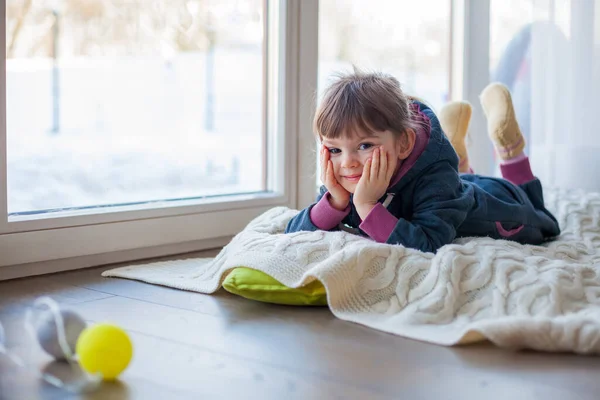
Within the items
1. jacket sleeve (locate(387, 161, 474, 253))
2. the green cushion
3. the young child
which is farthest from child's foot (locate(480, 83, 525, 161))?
the green cushion

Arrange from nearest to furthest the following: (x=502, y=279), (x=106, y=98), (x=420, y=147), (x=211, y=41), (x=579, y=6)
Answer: (x=502, y=279)
(x=420, y=147)
(x=106, y=98)
(x=211, y=41)
(x=579, y=6)

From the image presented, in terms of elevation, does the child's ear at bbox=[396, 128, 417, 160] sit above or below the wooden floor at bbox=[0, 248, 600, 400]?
above

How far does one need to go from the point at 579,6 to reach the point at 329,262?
1471mm

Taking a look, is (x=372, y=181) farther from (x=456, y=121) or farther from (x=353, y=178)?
(x=456, y=121)

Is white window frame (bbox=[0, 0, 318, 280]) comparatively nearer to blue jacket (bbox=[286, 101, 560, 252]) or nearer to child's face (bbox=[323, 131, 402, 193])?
blue jacket (bbox=[286, 101, 560, 252])

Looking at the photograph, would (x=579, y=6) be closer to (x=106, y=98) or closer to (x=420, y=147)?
(x=420, y=147)

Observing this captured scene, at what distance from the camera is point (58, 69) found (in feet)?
5.88

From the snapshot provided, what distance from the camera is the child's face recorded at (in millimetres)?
1444

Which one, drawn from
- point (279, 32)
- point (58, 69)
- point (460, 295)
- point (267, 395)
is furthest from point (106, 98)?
point (267, 395)

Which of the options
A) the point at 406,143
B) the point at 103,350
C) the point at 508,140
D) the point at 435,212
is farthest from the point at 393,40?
the point at 103,350

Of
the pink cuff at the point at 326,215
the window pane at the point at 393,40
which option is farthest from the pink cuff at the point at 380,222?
the window pane at the point at 393,40

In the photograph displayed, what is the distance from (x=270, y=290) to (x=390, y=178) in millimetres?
330

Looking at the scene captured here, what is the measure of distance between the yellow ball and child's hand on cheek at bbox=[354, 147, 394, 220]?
609 millimetres

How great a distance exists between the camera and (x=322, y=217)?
1.53m
